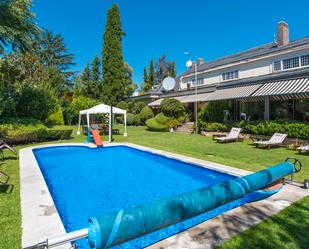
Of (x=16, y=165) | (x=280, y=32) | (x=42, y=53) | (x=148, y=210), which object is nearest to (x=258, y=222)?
(x=148, y=210)

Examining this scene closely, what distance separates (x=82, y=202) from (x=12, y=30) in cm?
2215

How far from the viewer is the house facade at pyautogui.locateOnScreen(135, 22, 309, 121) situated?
896 inches

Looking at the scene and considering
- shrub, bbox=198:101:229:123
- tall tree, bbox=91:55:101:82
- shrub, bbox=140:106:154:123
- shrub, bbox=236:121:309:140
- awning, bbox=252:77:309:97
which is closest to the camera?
awning, bbox=252:77:309:97

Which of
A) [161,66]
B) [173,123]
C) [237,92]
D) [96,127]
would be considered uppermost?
[161,66]

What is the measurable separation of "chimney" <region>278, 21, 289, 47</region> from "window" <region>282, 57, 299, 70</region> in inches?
193

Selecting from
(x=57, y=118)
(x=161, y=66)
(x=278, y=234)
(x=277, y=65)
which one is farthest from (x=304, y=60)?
(x=161, y=66)

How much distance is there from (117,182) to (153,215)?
8.48 m

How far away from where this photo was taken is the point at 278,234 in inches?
225

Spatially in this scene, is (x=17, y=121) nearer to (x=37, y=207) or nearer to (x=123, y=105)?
(x=37, y=207)

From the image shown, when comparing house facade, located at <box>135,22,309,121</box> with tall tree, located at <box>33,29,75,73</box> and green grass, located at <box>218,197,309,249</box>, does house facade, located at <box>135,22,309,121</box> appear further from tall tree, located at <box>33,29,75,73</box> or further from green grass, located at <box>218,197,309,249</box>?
tall tree, located at <box>33,29,75,73</box>

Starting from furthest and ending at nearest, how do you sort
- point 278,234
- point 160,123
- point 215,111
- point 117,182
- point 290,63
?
point 160,123, point 215,111, point 290,63, point 117,182, point 278,234

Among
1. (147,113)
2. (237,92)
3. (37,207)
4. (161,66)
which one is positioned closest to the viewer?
(37,207)

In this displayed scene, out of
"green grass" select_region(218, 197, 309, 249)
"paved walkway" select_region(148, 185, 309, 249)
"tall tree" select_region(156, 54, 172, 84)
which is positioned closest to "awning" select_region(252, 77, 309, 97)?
"paved walkway" select_region(148, 185, 309, 249)

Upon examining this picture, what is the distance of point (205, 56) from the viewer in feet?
180
